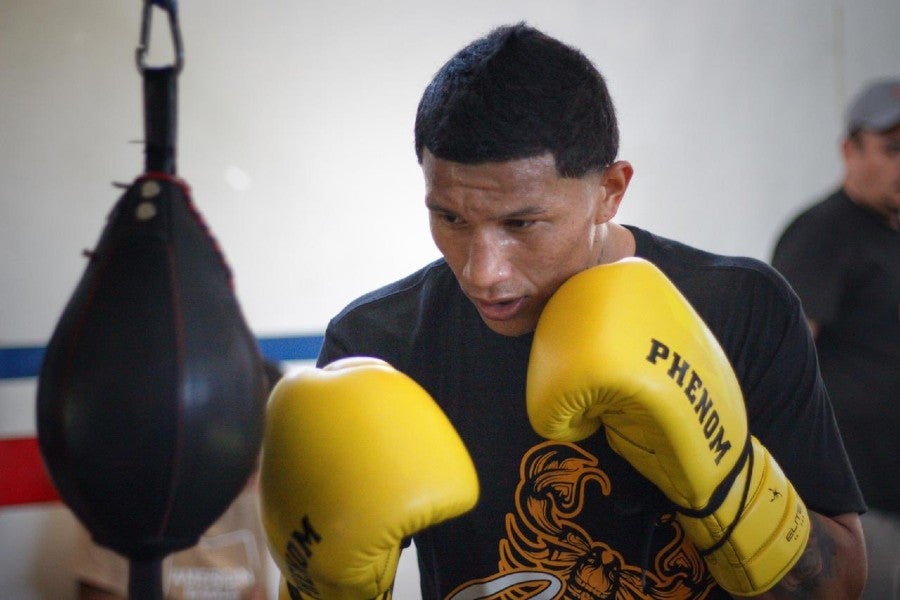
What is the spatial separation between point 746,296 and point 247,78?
5.16 ft

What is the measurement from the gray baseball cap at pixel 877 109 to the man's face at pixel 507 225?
146cm

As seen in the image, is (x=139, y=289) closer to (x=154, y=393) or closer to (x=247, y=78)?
(x=154, y=393)

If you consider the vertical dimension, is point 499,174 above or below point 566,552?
above

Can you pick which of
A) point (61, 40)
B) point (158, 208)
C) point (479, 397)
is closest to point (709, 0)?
point (61, 40)

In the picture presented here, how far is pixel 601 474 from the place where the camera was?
1101mm

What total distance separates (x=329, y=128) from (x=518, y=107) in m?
1.47

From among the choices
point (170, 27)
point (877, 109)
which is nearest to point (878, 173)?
point (877, 109)

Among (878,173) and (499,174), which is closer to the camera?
(499,174)

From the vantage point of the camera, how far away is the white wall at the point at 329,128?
2.15 meters

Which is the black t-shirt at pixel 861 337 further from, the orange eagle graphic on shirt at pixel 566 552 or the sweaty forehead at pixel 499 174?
the sweaty forehead at pixel 499 174

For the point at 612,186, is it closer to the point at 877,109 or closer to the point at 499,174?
the point at 499,174

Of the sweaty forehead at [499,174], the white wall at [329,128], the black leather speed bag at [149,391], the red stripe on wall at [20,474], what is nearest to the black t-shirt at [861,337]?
the white wall at [329,128]

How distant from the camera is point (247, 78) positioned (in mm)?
2322

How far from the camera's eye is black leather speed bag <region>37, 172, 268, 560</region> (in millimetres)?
626
